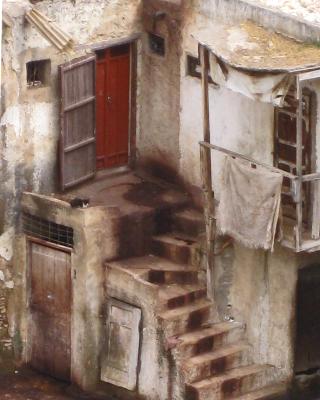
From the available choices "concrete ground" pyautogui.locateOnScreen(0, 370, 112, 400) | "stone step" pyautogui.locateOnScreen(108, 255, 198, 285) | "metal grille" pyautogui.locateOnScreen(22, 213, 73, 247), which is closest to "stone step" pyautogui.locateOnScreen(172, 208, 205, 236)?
"stone step" pyautogui.locateOnScreen(108, 255, 198, 285)

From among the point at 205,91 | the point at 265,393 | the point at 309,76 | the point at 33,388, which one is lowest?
the point at 33,388

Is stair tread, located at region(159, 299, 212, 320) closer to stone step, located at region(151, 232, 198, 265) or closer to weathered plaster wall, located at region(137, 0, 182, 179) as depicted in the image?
stone step, located at region(151, 232, 198, 265)

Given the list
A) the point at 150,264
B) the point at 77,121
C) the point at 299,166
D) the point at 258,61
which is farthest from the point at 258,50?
the point at 150,264

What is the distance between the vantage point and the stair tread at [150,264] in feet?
83.2

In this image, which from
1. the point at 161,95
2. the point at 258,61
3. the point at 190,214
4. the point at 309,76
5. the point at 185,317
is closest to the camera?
the point at 309,76

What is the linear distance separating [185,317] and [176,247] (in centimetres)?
110

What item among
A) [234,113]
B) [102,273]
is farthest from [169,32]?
[102,273]

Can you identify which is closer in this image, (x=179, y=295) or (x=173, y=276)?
(x=179, y=295)

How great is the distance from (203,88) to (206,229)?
210 cm

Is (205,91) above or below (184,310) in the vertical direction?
above

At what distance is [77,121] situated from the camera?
1017 inches

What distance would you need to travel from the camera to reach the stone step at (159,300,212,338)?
24828 millimetres

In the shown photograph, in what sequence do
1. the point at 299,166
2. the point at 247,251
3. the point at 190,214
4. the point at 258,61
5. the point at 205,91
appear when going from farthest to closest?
1. the point at 190,214
2. the point at 247,251
3. the point at 205,91
4. the point at 258,61
5. the point at 299,166

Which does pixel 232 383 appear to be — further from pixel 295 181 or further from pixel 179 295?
pixel 295 181
